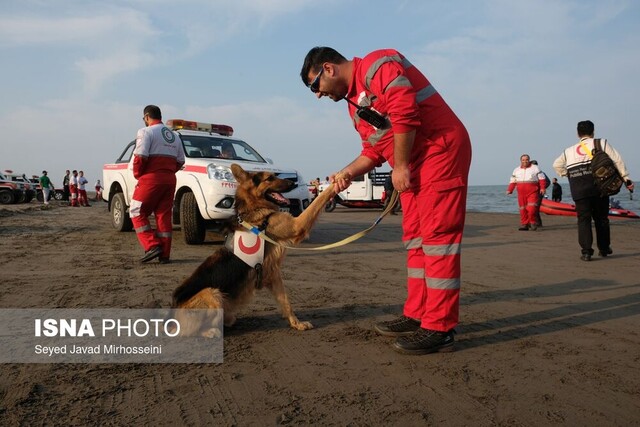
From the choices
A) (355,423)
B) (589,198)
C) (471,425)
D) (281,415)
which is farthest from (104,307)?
(589,198)

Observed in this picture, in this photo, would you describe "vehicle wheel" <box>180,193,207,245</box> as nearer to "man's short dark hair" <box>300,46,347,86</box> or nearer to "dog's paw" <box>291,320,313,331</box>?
"dog's paw" <box>291,320,313,331</box>

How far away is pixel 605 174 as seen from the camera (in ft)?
23.3

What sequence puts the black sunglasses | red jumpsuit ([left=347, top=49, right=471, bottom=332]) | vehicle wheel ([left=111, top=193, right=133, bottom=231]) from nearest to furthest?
red jumpsuit ([left=347, top=49, right=471, bottom=332]), the black sunglasses, vehicle wheel ([left=111, top=193, right=133, bottom=231])

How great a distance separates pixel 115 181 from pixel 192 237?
11.8ft

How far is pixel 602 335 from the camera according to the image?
3.57m

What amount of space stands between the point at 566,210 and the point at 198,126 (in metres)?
14.4

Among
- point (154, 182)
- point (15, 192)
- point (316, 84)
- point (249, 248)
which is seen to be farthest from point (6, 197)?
point (316, 84)

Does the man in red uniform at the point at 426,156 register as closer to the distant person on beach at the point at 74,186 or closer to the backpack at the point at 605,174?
the backpack at the point at 605,174

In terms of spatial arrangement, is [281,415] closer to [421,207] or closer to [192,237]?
[421,207]

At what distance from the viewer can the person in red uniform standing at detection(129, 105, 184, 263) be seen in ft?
22.0

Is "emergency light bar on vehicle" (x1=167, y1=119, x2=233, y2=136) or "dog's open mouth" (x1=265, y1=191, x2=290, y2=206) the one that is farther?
"emergency light bar on vehicle" (x1=167, y1=119, x2=233, y2=136)

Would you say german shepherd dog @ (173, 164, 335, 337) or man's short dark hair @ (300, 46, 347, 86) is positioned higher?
man's short dark hair @ (300, 46, 347, 86)

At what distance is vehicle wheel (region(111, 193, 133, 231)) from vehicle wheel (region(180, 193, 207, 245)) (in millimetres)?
2964

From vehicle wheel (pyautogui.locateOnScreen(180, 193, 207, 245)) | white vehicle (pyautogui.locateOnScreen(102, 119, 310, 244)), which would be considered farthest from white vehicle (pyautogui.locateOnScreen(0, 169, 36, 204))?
vehicle wheel (pyautogui.locateOnScreen(180, 193, 207, 245))
